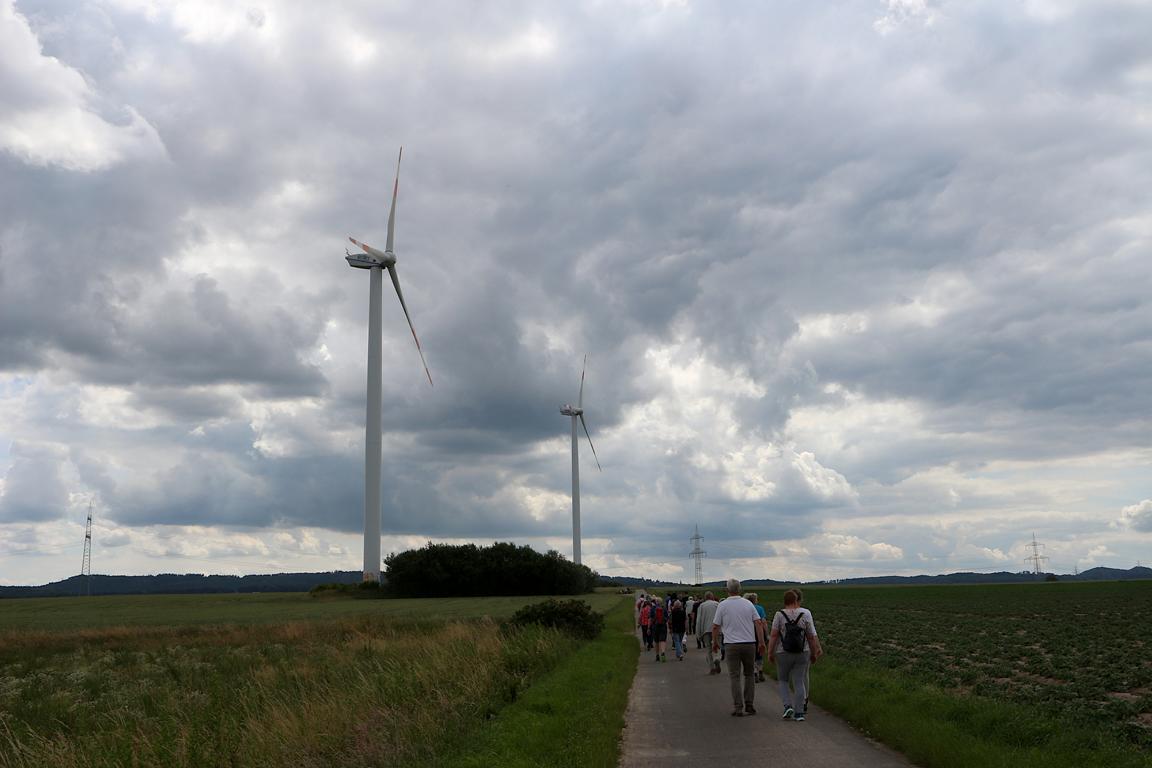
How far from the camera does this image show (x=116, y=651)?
42.1m

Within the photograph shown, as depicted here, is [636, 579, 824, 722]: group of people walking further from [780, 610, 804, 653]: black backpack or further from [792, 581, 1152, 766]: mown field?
[792, 581, 1152, 766]: mown field

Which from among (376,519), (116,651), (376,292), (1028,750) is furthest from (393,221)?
(1028,750)

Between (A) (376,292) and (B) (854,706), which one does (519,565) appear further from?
(B) (854,706)

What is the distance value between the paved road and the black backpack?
119cm

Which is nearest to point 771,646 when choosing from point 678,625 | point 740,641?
point 740,641

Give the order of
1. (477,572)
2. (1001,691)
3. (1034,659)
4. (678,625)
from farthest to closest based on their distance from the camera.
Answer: (477,572)
(678,625)
(1034,659)
(1001,691)

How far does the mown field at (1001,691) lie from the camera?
11875 mm

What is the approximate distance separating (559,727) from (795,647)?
3.90 metres

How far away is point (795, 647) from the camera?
1477 centimetres

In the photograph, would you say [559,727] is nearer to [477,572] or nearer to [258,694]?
[258,694]

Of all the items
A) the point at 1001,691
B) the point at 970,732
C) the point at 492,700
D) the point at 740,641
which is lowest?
the point at 1001,691

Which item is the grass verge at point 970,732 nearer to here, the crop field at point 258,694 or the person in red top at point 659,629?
the crop field at point 258,694

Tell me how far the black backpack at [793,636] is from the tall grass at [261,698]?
4.93m

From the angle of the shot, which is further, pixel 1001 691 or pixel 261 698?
pixel 261 698
